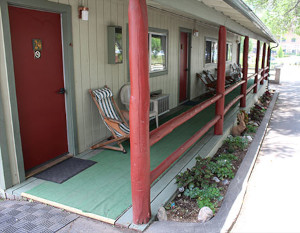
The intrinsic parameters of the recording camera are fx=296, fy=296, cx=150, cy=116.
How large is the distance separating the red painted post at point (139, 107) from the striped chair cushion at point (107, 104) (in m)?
2.07

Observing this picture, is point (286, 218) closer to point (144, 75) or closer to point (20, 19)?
point (144, 75)

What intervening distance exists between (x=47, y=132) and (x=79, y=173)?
731 millimetres

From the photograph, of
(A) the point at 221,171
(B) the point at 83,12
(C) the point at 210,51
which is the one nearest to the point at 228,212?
(A) the point at 221,171

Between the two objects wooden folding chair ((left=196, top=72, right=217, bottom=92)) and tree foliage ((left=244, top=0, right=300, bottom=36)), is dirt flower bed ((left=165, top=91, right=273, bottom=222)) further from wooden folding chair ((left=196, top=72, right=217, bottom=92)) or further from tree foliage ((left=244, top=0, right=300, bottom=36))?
tree foliage ((left=244, top=0, right=300, bottom=36))

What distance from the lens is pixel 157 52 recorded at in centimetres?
712

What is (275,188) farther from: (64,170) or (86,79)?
(86,79)

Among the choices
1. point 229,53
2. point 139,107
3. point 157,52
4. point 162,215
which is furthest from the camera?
point 229,53

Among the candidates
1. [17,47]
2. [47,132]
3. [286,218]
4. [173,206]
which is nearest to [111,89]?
[47,132]

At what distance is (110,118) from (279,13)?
63.5 ft

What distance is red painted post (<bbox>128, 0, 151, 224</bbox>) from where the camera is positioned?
2404 millimetres

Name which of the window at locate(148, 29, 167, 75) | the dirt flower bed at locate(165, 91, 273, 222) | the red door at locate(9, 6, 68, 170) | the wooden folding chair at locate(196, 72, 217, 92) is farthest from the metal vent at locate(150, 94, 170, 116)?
the wooden folding chair at locate(196, 72, 217, 92)

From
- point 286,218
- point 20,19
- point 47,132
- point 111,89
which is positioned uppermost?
point 20,19

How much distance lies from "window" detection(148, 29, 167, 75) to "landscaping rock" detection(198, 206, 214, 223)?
432 cm

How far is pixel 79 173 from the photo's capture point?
3889mm
